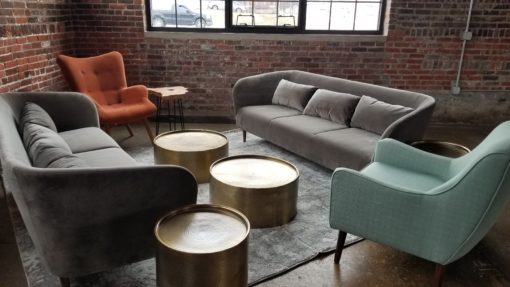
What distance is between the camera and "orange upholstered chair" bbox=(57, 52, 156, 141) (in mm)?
3898

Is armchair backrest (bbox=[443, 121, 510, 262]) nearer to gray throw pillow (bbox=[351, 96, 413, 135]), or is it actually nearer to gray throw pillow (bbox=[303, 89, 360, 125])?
gray throw pillow (bbox=[351, 96, 413, 135])

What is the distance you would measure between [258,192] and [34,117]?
5.13ft

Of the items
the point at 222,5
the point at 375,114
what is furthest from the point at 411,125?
the point at 222,5

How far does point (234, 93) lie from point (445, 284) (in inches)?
108

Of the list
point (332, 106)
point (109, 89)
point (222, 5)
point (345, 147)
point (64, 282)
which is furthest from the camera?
point (222, 5)

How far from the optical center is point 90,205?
Answer: 1.75m

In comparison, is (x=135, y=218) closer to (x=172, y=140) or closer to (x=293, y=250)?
(x=293, y=250)

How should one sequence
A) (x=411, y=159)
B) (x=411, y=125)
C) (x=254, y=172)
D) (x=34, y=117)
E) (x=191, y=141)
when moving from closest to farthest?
(x=411, y=159) → (x=34, y=117) → (x=254, y=172) → (x=411, y=125) → (x=191, y=141)

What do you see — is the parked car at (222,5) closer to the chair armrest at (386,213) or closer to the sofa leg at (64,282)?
the chair armrest at (386,213)

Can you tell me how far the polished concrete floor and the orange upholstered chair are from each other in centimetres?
153

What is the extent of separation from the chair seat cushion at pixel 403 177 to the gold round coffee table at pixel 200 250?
2.96 feet

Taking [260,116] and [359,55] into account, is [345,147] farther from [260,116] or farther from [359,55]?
[359,55]

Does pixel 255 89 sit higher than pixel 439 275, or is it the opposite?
pixel 255 89

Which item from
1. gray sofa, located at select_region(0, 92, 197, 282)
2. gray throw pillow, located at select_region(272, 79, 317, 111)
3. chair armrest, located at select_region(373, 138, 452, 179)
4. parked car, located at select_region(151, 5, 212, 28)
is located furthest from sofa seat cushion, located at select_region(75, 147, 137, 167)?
parked car, located at select_region(151, 5, 212, 28)
